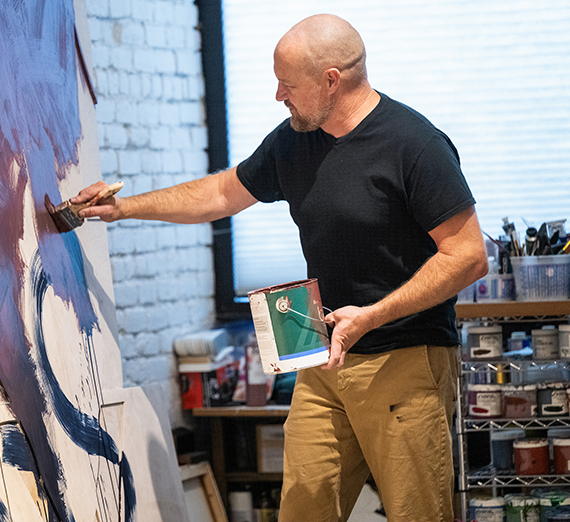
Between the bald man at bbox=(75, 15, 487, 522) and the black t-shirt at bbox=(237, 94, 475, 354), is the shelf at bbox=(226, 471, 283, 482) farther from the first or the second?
the black t-shirt at bbox=(237, 94, 475, 354)

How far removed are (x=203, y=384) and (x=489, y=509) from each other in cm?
115

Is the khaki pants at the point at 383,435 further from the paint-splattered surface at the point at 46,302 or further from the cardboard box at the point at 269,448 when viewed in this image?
the cardboard box at the point at 269,448

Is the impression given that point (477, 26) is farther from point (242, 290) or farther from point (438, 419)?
point (438, 419)

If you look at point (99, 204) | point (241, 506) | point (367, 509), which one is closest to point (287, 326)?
point (99, 204)

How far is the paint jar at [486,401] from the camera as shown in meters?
2.20

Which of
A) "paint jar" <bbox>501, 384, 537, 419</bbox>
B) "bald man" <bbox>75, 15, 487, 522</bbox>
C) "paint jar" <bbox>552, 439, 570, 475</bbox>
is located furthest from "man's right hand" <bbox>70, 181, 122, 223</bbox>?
"paint jar" <bbox>552, 439, 570, 475</bbox>

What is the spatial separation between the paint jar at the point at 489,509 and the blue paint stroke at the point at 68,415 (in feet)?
3.76

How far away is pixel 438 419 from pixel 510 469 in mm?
846

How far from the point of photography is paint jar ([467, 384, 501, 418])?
7.22ft

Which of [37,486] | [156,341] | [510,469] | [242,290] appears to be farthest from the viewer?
[242,290]

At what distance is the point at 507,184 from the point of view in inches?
110

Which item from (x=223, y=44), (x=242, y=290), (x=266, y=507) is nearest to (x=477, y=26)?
(x=223, y=44)

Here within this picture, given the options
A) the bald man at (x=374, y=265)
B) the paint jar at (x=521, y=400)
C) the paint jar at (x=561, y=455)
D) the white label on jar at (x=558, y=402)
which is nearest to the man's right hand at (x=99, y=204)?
the bald man at (x=374, y=265)

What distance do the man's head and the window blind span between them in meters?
1.31
